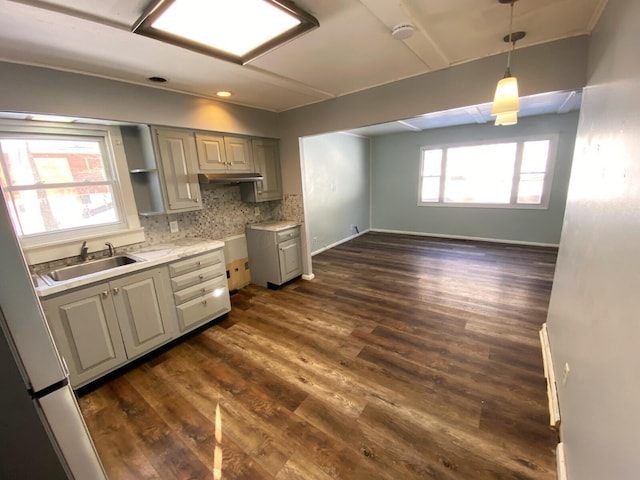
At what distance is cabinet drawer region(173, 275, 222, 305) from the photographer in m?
2.54

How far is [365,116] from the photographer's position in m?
2.91

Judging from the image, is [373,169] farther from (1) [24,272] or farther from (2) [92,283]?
(1) [24,272]

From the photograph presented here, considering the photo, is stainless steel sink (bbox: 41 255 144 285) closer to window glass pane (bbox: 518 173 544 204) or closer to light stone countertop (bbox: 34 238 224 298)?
light stone countertop (bbox: 34 238 224 298)

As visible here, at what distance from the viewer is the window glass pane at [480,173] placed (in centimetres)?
539

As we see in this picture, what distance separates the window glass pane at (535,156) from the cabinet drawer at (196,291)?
598 centimetres

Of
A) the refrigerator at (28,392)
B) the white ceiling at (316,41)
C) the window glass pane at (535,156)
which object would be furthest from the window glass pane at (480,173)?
the refrigerator at (28,392)

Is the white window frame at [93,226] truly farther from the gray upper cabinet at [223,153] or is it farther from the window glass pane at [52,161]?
the gray upper cabinet at [223,153]

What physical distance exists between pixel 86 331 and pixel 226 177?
1.84m

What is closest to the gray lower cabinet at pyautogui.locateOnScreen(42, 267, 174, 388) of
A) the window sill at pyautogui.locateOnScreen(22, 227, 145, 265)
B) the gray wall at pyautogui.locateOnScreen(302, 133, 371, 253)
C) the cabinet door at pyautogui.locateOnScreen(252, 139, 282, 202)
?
the window sill at pyautogui.locateOnScreen(22, 227, 145, 265)

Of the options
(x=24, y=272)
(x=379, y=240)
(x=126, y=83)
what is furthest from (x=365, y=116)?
(x=379, y=240)

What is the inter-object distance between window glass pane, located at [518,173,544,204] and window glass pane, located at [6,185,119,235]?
6.68 metres

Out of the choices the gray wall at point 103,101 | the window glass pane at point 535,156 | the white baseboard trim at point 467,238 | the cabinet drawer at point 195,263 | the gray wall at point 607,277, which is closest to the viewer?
the gray wall at point 607,277

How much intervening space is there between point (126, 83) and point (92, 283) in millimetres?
1706

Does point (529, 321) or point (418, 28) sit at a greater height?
point (418, 28)
